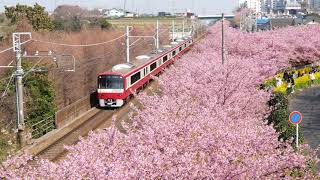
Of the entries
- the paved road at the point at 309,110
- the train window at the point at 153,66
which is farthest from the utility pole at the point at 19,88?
the train window at the point at 153,66

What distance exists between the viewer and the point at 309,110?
26.2 m

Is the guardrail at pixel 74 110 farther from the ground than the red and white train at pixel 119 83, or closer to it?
closer to it

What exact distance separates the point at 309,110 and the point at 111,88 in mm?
11545

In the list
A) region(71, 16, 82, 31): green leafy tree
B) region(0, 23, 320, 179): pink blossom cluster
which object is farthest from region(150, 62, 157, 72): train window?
region(71, 16, 82, 31): green leafy tree

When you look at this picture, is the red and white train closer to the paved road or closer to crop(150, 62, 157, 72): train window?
crop(150, 62, 157, 72): train window

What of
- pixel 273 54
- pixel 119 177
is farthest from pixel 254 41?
pixel 119 177

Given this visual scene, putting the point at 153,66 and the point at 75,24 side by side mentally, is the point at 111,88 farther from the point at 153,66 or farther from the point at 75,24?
the point at 75,24

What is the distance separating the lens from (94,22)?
71.8m

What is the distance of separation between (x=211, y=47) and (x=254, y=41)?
4.15 metres

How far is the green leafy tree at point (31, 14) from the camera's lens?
165ft

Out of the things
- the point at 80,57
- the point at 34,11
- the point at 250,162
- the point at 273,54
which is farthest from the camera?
the point at 34,11

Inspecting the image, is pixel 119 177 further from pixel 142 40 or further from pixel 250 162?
pixel 142 40

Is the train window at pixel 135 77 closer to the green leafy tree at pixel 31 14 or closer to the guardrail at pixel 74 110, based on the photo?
the guardrail at pixel 74 110

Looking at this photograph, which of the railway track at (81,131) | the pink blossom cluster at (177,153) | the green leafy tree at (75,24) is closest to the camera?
the pink blossom cluster at (177,153)
